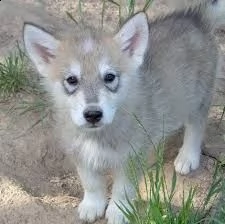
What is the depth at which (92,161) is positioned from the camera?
11.3 ft

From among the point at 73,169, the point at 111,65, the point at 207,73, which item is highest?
the point at 111,65

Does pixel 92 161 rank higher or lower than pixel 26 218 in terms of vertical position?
higher

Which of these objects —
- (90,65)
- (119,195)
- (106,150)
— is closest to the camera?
(90,65)

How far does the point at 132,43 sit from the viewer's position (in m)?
3.42

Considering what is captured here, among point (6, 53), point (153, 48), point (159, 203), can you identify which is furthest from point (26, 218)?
point (6, 53)

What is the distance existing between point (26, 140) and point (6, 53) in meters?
0.89

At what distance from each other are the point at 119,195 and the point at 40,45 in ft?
2.98

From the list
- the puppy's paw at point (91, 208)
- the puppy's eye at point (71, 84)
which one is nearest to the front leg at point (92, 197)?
the puppy's paw at point (91, 208)

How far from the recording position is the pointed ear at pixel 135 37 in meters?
3.31

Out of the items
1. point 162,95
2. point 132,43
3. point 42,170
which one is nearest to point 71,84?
point 132,43

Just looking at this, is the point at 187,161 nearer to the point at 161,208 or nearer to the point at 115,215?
the point at 115,215

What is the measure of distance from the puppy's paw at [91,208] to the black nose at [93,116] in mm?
723

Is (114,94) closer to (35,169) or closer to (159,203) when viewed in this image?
(159,203)

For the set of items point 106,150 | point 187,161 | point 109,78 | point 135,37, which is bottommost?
point 187,161
